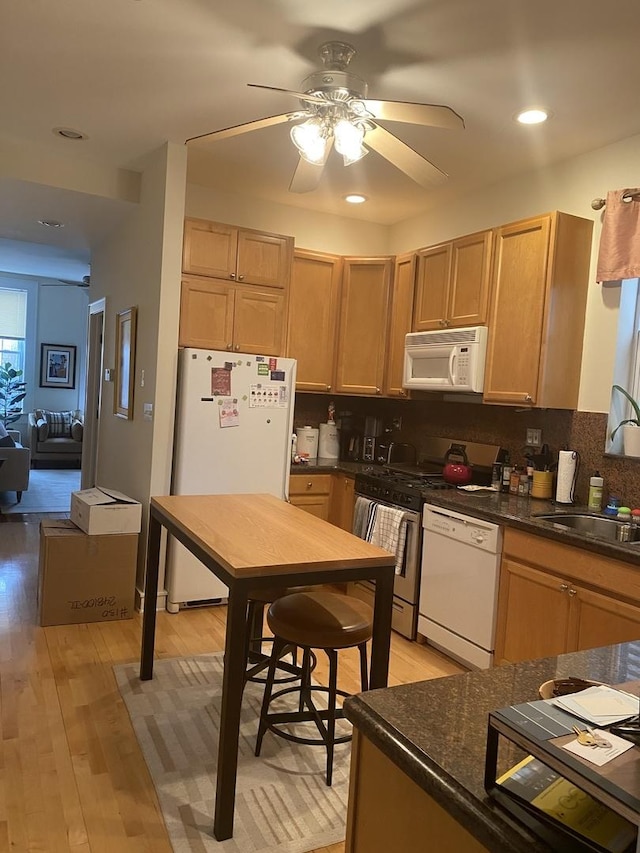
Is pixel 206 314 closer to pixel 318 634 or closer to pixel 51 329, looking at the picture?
pixel 318 634

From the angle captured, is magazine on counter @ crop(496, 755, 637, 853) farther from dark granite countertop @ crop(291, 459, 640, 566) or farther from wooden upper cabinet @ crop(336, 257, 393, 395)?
wooden upper cabinet @ crop(336, 257, 393, 395)

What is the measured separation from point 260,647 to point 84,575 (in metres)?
1.19

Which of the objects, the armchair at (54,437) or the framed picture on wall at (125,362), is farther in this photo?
the armchair at (54,437)

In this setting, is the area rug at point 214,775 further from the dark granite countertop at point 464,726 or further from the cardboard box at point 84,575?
the dark granite countertop at point 464,726

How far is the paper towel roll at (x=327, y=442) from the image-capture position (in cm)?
500

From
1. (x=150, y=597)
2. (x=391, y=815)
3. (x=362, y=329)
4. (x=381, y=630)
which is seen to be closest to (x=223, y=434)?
(x=150, y=597)

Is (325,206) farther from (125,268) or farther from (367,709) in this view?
(367,709)

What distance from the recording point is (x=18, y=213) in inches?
186

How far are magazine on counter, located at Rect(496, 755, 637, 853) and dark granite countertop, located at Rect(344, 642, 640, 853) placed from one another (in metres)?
0.03

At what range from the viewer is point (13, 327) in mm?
9797

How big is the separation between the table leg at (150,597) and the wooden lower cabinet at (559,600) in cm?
166

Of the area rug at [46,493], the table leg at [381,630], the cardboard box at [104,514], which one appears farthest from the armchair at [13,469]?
the table leg at [381,630]

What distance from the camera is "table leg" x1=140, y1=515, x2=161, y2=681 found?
9.72 feet

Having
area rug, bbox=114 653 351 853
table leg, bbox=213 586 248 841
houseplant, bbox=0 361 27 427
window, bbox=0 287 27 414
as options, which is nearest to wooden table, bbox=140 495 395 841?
table leg, bbox=213 586 248 841
